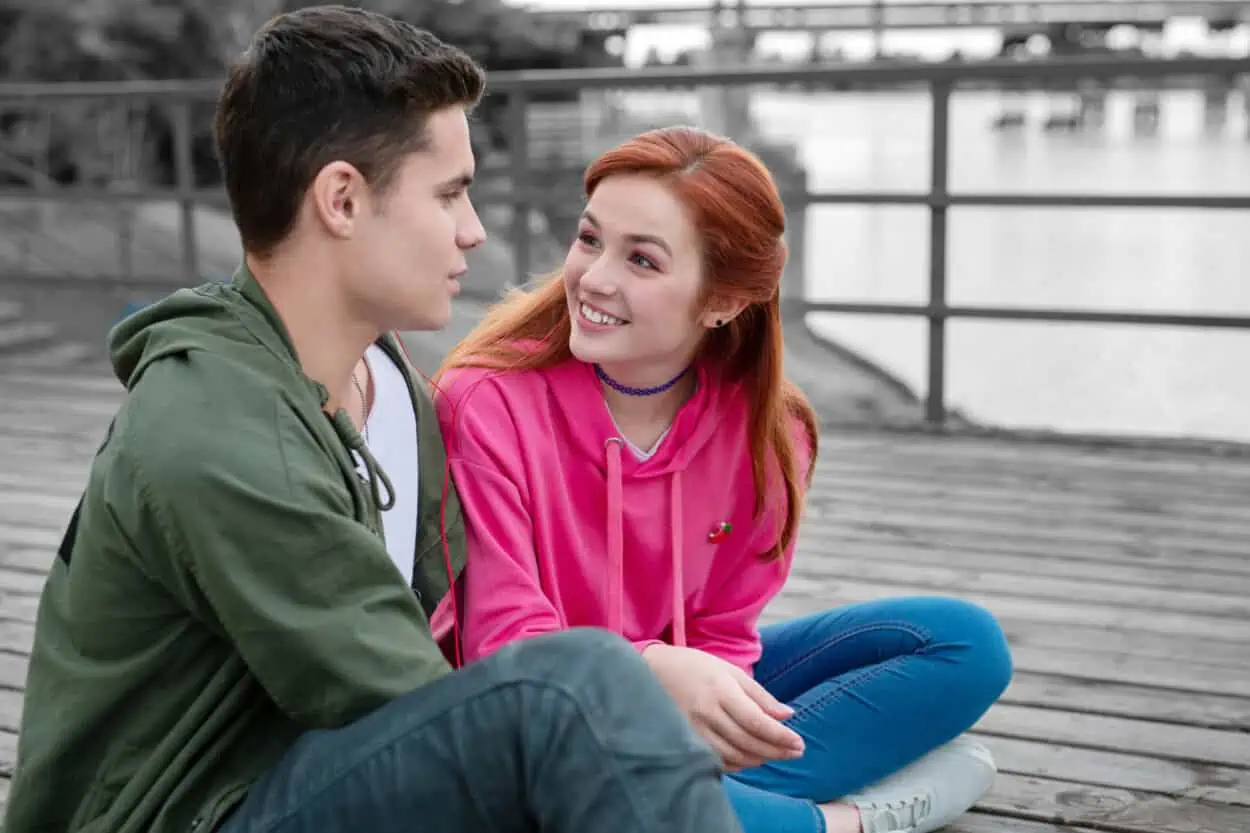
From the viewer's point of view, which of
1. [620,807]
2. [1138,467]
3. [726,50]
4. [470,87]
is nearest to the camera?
[620,807]

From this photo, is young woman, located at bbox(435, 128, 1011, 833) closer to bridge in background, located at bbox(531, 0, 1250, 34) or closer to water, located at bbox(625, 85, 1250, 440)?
water, located at bbox(625, 85, 1250, 440)

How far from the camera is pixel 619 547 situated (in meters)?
1.80

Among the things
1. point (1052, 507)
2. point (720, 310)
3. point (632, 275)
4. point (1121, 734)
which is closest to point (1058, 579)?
point (1052, 507)

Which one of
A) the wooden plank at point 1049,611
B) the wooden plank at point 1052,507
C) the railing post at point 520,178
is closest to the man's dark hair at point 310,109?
the wooden plank at point 1049,611

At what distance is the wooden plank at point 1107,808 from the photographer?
1.90m

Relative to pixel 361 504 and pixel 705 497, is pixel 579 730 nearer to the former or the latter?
pixel 361 504

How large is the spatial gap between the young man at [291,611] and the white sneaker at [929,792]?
27.6 inches

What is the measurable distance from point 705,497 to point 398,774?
0.72 m

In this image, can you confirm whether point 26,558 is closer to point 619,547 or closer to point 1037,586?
point 619,547

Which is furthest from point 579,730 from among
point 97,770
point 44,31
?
point 44,31

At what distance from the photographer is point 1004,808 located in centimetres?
197

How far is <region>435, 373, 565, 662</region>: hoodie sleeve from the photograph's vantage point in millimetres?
1625

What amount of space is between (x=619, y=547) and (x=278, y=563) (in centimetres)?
64

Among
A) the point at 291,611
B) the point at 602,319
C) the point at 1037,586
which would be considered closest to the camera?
the point at 291,611
